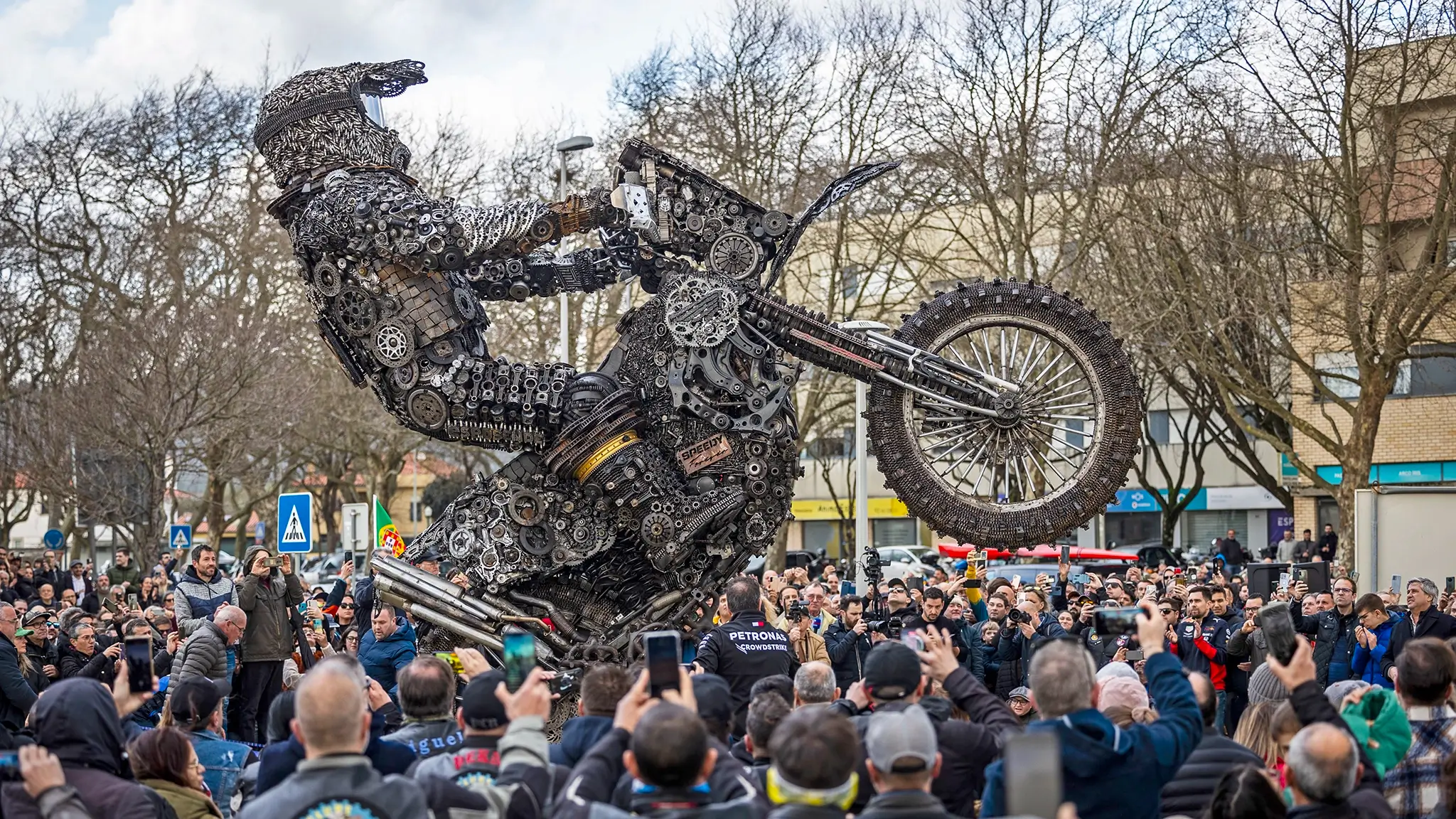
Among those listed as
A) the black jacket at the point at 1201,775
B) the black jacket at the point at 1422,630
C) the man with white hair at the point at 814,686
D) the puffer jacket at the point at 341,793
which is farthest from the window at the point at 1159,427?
the puffer jacket at the point at 341,793

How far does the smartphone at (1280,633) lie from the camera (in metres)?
6.21

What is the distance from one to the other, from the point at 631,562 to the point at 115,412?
2177 centimetres

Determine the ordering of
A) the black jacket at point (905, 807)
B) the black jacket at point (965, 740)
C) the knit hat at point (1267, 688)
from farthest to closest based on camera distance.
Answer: the knit hat at point (1267, 688) → the black jacket at point (965, 740) → the black jacket at point (905, 807)

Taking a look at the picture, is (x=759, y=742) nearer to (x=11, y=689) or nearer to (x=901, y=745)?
(x=901, y=745)

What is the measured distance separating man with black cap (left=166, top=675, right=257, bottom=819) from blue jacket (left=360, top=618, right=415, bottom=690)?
119 inches

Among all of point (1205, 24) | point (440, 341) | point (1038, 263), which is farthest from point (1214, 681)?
point (1038, 263)

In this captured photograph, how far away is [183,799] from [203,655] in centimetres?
494

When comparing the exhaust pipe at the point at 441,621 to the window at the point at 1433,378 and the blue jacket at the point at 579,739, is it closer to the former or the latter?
the blue jacket at the point at 579,739

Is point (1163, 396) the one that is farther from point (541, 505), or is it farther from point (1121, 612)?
point (1121, 612)

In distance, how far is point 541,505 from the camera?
1299cm

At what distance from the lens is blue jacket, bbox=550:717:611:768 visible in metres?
6.71

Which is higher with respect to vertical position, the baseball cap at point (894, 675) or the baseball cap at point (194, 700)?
the baseball cap at point (894, 675)

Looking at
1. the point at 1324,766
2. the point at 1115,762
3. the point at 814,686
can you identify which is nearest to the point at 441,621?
the point at 814,686

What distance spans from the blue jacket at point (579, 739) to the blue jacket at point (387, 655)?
225 inches
